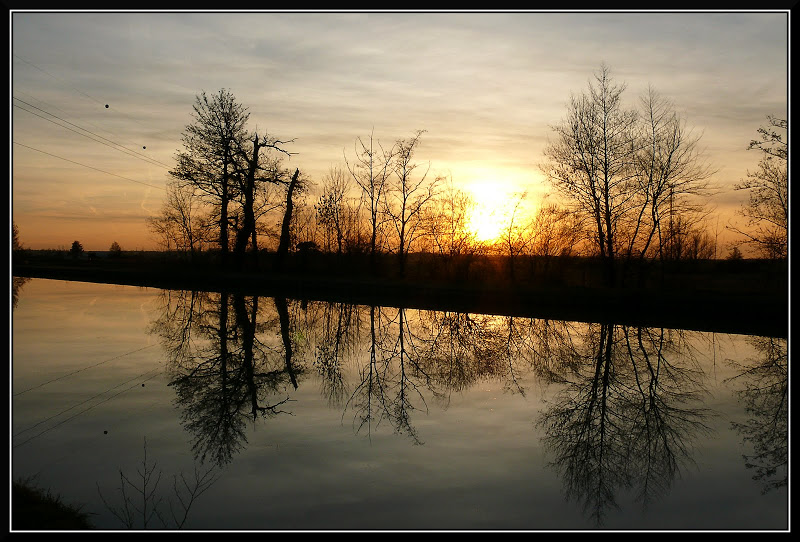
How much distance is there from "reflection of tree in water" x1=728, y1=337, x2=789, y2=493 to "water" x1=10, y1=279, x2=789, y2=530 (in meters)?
0.03

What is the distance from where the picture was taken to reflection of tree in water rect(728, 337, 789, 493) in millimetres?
5969

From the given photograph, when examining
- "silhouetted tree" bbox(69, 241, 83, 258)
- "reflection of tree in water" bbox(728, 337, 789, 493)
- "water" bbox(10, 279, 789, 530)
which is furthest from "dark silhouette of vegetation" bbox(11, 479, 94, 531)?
"silhouetted tree" bbox(69, 241, 83, 258)

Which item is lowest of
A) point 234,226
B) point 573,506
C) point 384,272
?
point 573,506

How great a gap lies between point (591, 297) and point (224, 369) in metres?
13.7

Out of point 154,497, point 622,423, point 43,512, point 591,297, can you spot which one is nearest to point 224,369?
point 154,497

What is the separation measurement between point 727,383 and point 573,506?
19.5 feet

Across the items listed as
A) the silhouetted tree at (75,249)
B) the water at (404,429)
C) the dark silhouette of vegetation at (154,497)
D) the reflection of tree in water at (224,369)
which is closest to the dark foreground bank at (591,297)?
the water at (404,429)

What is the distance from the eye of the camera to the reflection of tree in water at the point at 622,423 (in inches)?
217

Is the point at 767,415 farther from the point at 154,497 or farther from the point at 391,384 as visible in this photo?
the point at 154,497

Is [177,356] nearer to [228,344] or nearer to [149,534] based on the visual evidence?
[228,344]

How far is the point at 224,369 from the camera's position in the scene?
10.1 m

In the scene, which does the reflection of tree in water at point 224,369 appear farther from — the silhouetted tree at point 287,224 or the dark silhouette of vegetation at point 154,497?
the silhouetted tree at point 287,224

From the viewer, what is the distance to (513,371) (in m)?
10.5

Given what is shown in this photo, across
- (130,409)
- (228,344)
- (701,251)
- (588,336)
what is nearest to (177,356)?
(228,344)
